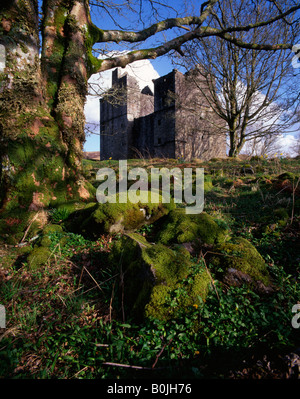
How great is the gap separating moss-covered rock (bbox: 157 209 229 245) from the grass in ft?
1.96

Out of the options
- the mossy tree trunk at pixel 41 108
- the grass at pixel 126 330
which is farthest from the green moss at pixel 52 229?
the grass at pixel 126 330

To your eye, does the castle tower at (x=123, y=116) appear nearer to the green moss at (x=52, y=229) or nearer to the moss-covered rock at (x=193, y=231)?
the green moss at (x=52, y=229)

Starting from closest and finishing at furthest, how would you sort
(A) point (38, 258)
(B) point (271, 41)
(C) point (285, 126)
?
(A) point (38, 258) < (B) point (271, 41) < (C) point (285, 126)

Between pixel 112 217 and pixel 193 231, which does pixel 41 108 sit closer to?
pixel 112 217

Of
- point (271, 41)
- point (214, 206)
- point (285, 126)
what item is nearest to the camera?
point (214, 206)

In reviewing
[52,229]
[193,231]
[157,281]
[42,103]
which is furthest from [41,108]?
[157,281]

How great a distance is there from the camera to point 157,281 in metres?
2.02

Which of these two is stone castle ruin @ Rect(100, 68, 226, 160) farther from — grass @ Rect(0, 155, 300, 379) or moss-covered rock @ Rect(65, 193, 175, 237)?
grass @ Rect(0, 155, 300, 379)

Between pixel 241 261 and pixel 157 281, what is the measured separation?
1.03 meters

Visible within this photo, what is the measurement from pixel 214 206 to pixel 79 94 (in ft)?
12.4

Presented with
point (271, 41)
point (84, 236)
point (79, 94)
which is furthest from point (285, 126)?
point (84, 236)
